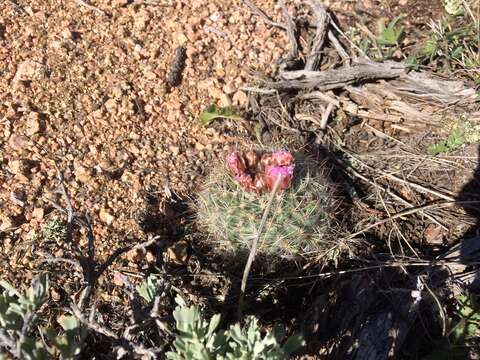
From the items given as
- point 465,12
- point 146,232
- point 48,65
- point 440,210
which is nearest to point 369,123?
point 440,210

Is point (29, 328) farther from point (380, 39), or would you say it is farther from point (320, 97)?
point (380, 39)

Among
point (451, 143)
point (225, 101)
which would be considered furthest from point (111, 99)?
point (451, 143)

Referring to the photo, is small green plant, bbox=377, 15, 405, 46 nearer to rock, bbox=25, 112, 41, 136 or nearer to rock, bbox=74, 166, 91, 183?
rock, bbox=74, 166, 91, 183

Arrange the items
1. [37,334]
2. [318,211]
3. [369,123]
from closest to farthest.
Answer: [37,334] < [318,211] < [369,123]

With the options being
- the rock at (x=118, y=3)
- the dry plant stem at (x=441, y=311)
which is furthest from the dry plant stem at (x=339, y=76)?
the dry plant stem at (x=441, y=311)

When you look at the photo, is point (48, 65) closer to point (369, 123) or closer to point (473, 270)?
point (369, 123)

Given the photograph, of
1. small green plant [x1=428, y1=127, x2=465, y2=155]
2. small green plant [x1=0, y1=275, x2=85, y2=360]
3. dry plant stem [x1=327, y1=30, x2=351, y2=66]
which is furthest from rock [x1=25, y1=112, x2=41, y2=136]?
small green plant [x1=428, y1=127, x2=465, y2=155]

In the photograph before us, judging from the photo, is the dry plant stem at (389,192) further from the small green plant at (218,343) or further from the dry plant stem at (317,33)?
the small green plant at (218,343)
